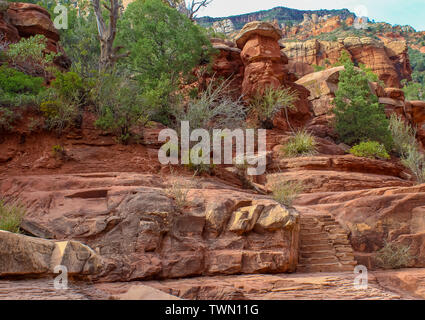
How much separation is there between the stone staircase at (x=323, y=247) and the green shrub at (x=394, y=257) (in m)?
0.73

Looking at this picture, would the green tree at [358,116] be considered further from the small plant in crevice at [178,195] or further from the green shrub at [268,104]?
the small plant in crevice at [178,195]

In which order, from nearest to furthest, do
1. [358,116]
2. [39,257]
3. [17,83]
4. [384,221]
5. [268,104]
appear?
[39,257] < [384,221] < [17,83] < [268,104] < [358,116]

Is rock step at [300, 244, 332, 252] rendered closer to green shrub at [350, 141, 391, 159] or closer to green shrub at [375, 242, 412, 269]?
green shrub at [375, 242, 412, 269]

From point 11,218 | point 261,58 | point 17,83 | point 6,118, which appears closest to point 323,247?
point 11,218

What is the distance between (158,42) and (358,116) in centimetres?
938

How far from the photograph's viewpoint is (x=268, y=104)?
17.0 meters

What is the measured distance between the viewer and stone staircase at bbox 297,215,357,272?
7.08 metres

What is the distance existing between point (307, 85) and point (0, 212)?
1967 cm

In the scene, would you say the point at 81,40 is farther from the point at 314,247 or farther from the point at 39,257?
the point at 39,257

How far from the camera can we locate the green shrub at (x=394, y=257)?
766 cm

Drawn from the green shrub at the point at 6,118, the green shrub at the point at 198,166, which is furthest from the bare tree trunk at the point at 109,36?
the green shrub at the point at 198,166

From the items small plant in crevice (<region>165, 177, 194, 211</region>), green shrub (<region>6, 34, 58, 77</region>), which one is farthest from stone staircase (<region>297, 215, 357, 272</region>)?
green shrub (<region>6, 34, 58, 77</region>)
